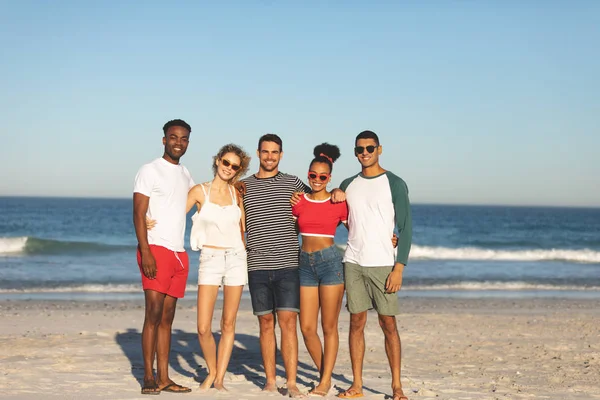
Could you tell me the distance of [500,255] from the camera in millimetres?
35281

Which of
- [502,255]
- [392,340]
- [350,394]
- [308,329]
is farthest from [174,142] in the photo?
[502,255]

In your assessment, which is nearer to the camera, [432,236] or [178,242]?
[178,242]

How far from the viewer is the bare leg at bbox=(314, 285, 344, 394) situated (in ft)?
19.9

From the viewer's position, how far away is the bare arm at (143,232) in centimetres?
578

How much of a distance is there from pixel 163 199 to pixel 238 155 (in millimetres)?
794

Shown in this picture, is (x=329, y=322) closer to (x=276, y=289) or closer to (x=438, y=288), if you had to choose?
(x=276, y=289)

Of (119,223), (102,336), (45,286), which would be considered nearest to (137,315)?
(102,336)

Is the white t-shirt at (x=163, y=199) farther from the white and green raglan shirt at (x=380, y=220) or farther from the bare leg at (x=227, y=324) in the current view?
the white and green raglan shirt at (x=380, y=220)

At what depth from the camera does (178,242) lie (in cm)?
601

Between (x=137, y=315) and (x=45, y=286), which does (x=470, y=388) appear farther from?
(x=45, y=286)

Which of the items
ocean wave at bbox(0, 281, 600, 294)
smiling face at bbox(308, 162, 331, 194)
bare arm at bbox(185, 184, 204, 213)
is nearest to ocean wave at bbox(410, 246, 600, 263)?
ocean wave at bbox(0, 281, 600, 294)

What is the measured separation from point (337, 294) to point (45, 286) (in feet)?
42.1

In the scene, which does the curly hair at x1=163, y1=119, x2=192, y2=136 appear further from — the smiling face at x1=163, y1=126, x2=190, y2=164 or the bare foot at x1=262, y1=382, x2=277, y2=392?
the bare foot at x1=262, y1=382, x2=277, y2=392

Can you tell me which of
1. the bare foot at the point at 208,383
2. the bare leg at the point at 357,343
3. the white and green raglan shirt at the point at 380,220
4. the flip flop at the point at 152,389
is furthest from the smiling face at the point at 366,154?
the flip flop at the point at 152,389
